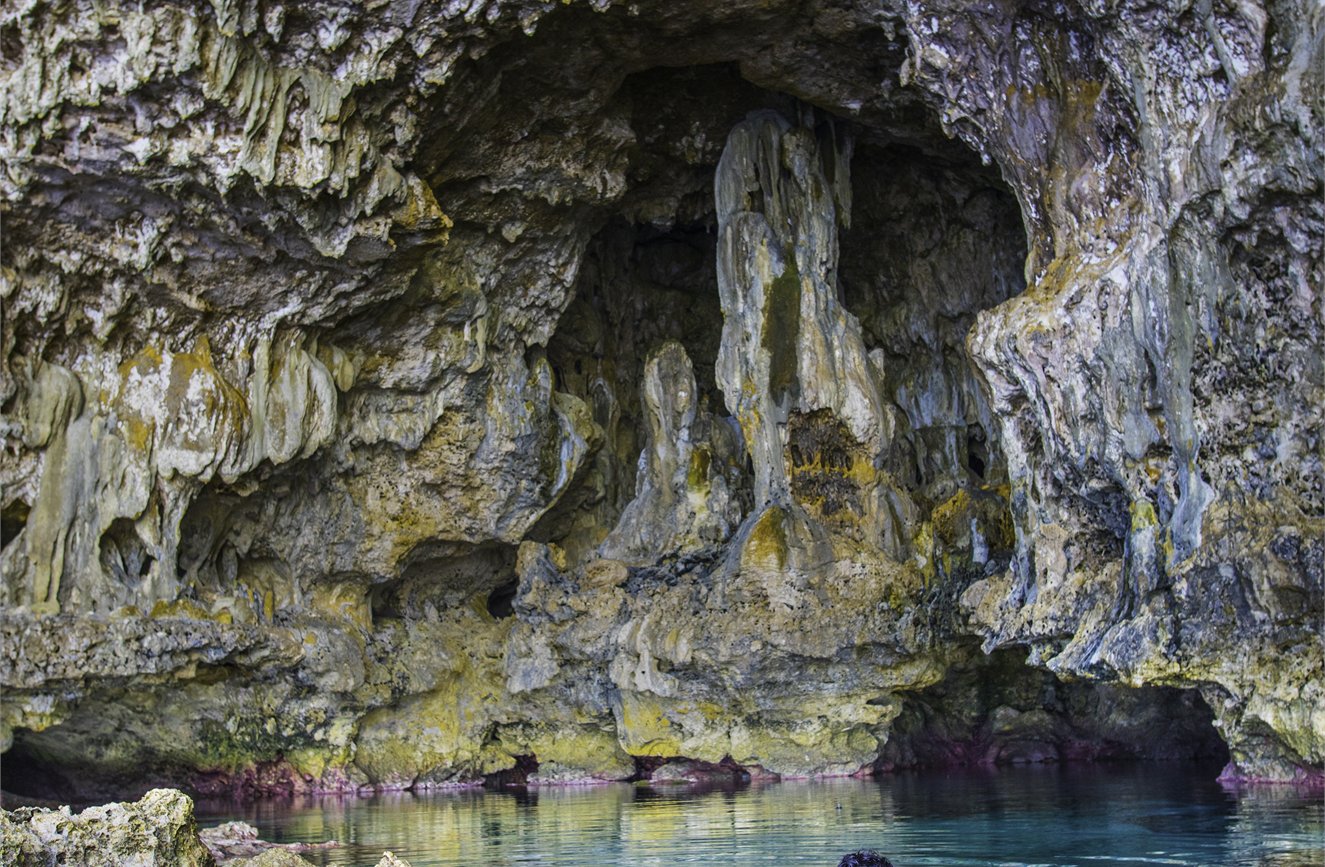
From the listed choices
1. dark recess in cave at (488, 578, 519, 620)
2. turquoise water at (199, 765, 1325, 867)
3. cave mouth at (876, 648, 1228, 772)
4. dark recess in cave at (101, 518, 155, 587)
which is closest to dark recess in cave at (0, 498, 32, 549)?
dark recess in cave at (101, 518, 155, 587)

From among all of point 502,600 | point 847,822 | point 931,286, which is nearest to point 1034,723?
point 931,286

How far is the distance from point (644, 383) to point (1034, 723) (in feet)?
25.6

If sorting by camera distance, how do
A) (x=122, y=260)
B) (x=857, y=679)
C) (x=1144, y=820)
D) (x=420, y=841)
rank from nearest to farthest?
(x=1144, y=820) → (x=420, y=841) → (x=122, y=260) → (x=857, y=679)

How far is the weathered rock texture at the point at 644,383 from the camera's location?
13.5 m

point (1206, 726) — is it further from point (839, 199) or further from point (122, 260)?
point (122, 260)

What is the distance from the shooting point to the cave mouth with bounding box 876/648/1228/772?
2102cm

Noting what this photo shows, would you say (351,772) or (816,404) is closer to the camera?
(816,404)

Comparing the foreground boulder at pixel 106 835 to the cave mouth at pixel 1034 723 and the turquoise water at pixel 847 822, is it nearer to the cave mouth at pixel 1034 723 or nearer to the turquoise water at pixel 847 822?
the turquoise water at pixel 847 822

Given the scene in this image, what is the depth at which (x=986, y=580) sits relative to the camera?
17.6 meters

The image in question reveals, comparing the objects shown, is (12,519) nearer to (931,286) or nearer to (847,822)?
(847,822)

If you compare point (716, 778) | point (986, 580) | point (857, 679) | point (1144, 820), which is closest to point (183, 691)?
point (716, 778)

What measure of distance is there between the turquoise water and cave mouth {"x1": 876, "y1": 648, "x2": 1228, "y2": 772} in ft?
3.56

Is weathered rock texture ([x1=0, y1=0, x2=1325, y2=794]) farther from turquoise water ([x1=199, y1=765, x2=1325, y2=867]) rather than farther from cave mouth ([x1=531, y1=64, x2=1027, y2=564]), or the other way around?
turquoise water ([x1=199, y1=765, x2=1325, y2=867])

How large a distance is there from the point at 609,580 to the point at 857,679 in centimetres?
403
